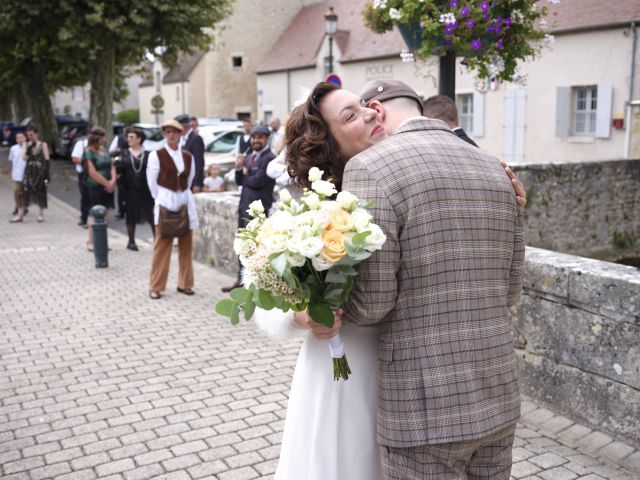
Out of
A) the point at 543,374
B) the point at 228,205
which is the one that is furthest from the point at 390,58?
the point at 543,374

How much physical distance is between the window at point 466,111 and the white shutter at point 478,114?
571mm

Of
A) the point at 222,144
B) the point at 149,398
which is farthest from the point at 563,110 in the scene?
the point at 149,398

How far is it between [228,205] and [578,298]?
5.67 metres

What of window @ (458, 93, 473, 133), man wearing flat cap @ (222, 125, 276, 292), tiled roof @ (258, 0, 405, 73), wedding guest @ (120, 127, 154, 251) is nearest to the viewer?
man wearing flat cap @ (222, 125, 276, 292)

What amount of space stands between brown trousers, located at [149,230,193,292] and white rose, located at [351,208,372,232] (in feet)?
21.0

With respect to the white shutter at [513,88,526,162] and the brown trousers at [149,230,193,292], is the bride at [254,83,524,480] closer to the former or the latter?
the brown trousers at [149,230,193,292]

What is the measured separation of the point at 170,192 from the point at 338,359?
6053mm

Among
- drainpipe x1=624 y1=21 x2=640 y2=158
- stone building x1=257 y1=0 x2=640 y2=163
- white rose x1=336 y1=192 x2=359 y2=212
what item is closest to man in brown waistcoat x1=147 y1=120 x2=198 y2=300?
white rose x1=336 y1=192 x2=359 y2=212

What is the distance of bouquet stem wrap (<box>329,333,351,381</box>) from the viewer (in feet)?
7.55

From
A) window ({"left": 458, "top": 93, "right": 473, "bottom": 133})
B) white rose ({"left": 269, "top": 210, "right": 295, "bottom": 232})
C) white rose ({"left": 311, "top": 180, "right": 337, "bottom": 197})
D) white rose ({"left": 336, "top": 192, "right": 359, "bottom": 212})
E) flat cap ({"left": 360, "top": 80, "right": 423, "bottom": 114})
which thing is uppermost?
window ({"left": 458, "top": 93, "right": 473, "bottom": 133})

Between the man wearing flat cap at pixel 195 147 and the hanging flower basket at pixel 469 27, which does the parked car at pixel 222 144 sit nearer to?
the man wearing flat cap at pixel 195 147

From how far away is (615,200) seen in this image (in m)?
12.3

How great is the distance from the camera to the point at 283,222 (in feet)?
6.97

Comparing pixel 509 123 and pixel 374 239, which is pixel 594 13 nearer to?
pixel 509 123
